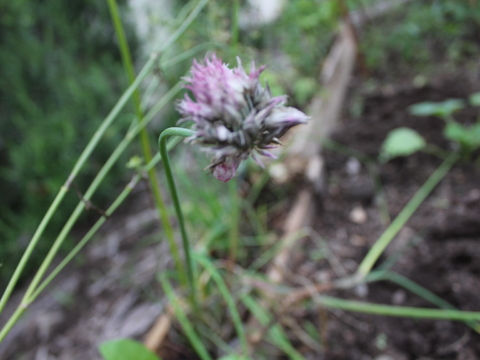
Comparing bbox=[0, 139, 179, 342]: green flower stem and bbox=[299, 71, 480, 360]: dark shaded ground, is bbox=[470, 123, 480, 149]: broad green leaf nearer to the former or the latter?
bbox=[299, 71, 480, 360]: dark shaded ground

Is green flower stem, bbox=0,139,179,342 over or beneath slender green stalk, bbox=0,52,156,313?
beneath

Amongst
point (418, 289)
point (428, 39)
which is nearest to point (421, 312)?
point (418, 289)

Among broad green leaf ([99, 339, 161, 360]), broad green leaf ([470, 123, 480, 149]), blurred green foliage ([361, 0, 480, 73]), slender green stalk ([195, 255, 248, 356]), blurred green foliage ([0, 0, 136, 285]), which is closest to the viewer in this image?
broad green leaf ([99, 339, 161, 360])

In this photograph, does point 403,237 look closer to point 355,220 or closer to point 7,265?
point 355,220

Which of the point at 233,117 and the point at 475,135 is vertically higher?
the point at 233,117

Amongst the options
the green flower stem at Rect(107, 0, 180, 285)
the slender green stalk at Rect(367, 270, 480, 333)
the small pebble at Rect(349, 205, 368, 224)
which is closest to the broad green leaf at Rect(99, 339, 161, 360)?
the green flower stem at Rect(107, 0, 180, 285)

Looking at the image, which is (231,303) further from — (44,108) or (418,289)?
(44,108)

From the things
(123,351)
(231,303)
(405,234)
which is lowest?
(405,234)
